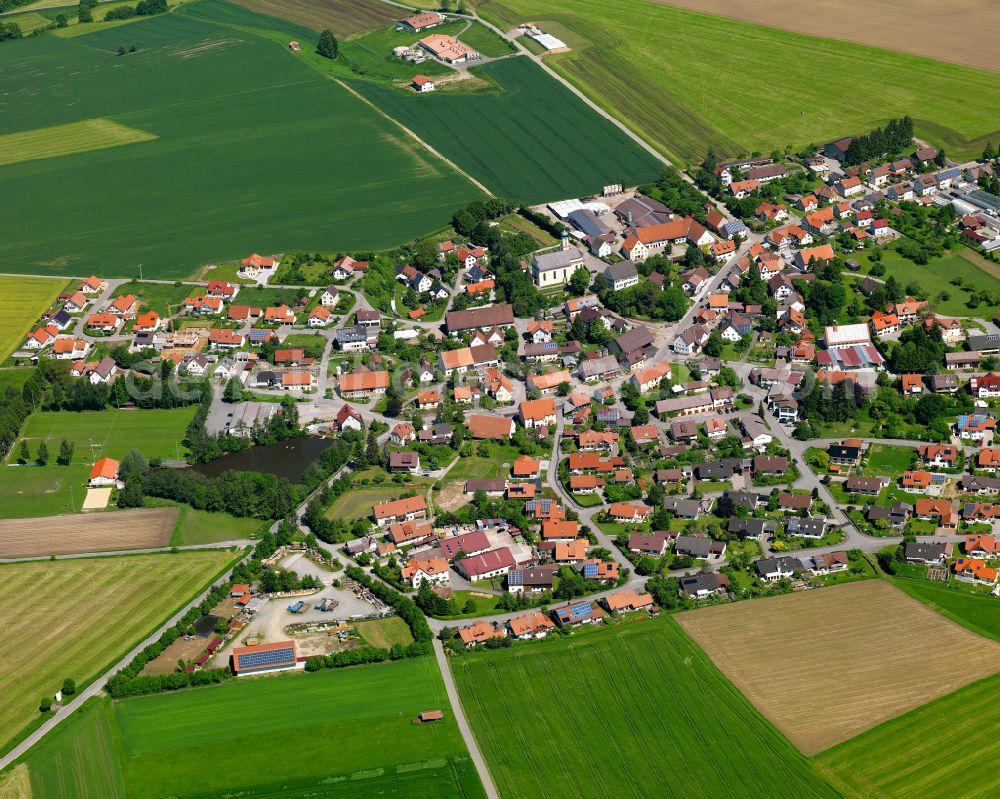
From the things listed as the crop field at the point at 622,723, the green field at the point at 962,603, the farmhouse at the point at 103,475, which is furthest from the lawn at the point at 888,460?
the farmhouse at the point at 103,475

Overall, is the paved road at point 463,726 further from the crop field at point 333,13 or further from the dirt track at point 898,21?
the crop field at point 333,13

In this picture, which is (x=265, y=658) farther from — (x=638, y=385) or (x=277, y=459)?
(x=638, y=385)

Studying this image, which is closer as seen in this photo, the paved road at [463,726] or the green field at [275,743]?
the paved road at [463,726]

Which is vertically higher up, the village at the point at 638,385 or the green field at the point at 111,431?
the village at the point at 638,385

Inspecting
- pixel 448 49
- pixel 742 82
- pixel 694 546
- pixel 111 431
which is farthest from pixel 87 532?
pixel 742 82

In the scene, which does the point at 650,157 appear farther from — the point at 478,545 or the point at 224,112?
the point at 478,545

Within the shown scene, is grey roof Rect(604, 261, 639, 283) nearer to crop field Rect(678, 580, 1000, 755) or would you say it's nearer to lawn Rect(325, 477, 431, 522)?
lawn Rect(325, 477, 431, 522)
